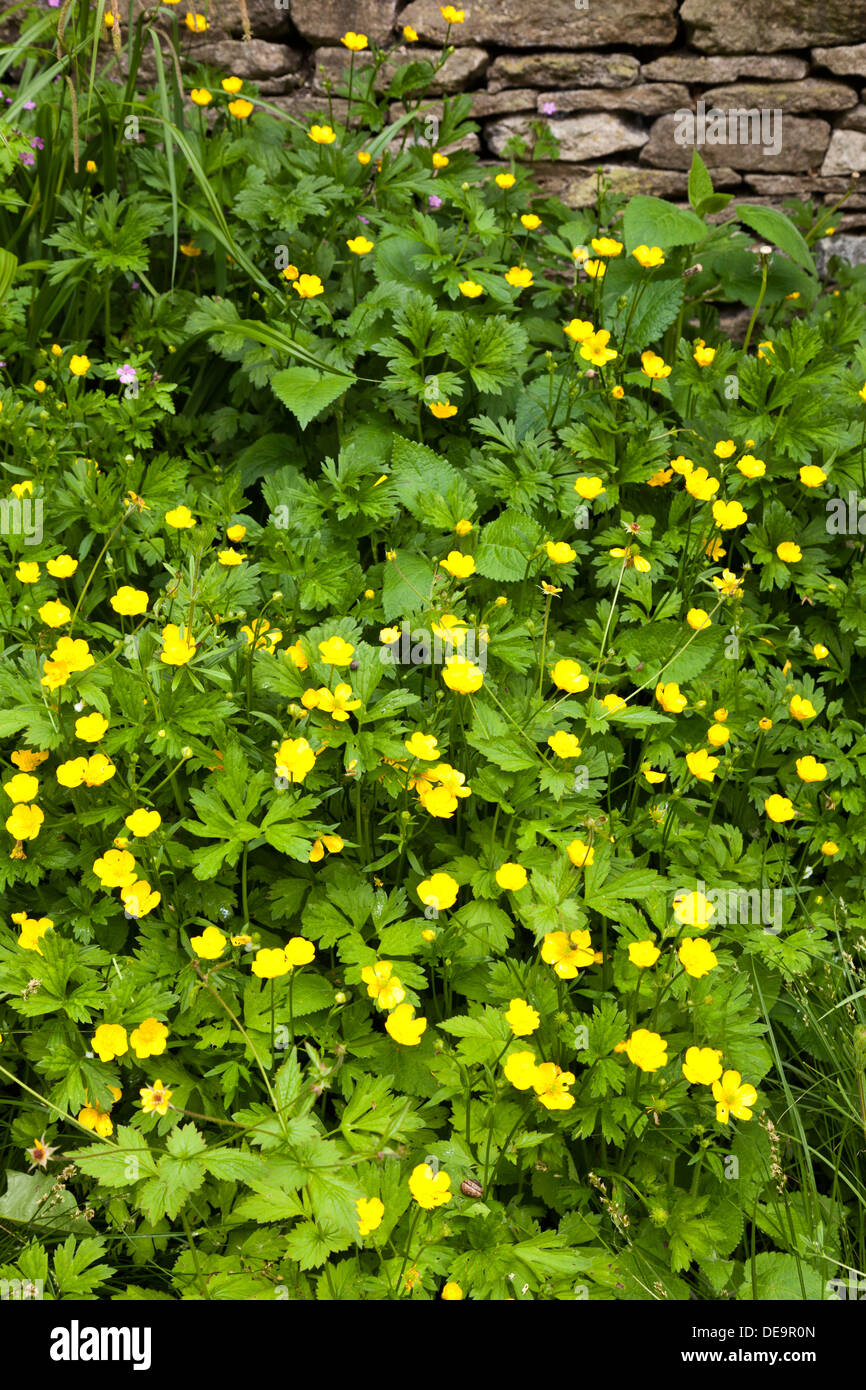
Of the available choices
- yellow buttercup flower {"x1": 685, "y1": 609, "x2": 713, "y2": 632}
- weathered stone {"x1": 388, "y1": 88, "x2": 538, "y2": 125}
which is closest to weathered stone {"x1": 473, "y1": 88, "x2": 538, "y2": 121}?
weathered stone {"x1": 388, "y1": 88, "x2": 538, "y2": 125}

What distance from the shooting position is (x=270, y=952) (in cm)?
156

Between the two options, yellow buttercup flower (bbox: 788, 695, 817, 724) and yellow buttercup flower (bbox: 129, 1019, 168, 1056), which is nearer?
yellow buttercup flower (bbox: 129, 1019, 168, 1056)

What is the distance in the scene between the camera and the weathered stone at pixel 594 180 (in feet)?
11.3

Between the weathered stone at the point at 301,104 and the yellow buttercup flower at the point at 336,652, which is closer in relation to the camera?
the yellow buttercup flower at the point at 336,652

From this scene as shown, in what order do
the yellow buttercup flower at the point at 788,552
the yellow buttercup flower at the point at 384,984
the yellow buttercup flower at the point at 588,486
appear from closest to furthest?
1. the yellow buttercup flower at the point at 384,984
2. the yellow buttercup flower at the point at 588,486
3. the yellow buttercup flower at the point at 788,552

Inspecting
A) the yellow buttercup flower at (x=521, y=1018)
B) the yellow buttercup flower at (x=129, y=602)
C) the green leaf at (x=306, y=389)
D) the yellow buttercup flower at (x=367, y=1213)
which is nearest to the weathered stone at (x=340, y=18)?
the green leaf at (x=306, y=389)

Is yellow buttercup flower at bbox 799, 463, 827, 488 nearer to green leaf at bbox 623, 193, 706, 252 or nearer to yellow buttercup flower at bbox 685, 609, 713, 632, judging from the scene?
yellow buttercup flower at bbox 685, 609, 713, 632

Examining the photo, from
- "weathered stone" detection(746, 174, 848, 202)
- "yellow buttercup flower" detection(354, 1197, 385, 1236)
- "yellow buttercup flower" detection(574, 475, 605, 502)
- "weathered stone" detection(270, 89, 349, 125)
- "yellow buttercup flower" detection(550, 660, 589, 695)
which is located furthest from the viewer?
"weathered stone" detection(746, 174, 848, 202)

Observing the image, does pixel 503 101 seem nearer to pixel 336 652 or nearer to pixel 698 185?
pixel 698 185

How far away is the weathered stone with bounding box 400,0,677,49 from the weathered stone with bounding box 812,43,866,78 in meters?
0.48

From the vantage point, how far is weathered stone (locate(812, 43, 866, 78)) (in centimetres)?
332

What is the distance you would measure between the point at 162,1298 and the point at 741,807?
1473 millimetres

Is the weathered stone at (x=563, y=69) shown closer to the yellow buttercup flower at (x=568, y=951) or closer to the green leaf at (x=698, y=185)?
the green leaf at (x=698, y=185)

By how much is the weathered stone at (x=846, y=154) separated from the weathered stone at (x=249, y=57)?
5.79 ft
